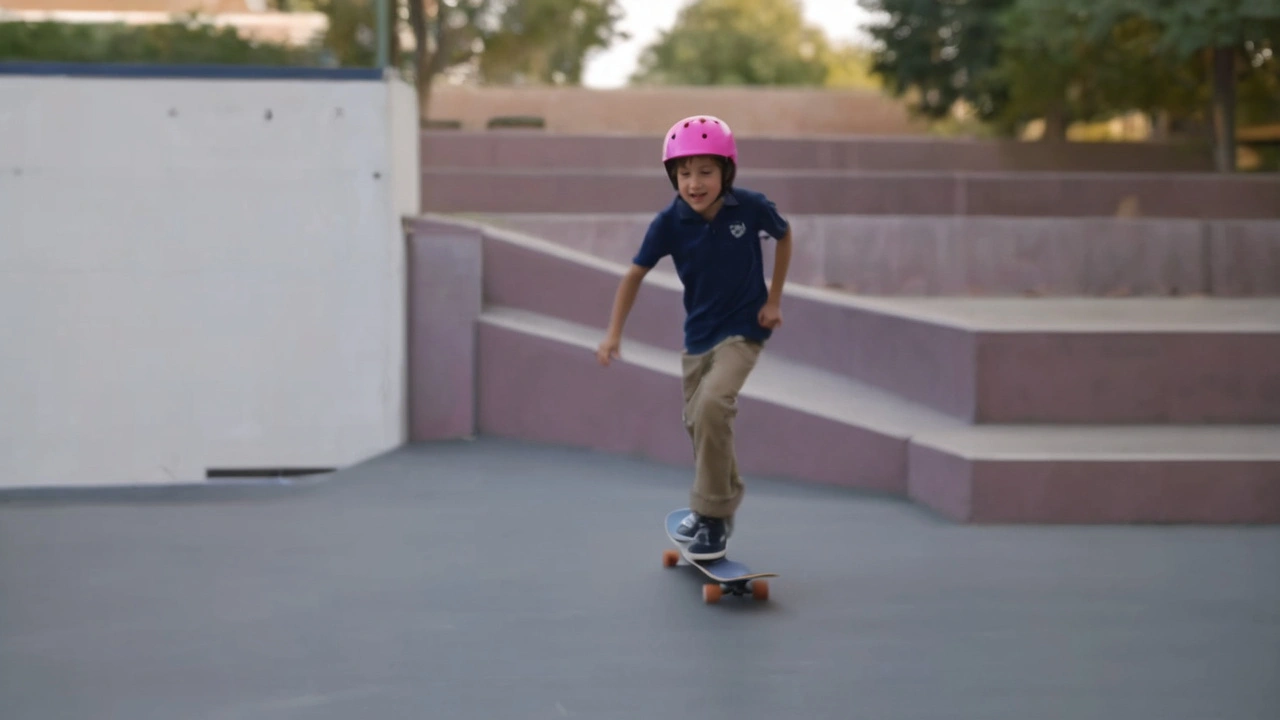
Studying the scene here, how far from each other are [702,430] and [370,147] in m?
4.50

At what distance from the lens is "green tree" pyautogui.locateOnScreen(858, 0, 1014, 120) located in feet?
81.8

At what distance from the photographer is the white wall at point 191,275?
355 inches

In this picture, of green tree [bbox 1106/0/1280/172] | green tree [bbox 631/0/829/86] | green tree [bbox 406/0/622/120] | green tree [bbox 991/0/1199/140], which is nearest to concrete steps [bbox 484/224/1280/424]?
green tree [bbox 406/0/622/120]

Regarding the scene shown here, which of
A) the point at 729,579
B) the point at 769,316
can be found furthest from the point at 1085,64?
the point at 729,579

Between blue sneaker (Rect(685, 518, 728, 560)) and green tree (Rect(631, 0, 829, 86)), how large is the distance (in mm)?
54876

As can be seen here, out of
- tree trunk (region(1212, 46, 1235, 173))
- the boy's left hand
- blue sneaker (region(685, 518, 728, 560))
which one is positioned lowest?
blue sneaker (region(685, 518, 728, 560))

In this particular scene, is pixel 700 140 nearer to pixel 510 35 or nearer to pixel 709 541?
pixel 709 541

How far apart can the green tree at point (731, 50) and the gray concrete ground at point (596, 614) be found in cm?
5381

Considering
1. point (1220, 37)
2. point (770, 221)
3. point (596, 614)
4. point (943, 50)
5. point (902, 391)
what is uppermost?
point (943, 50)

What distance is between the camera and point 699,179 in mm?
5312

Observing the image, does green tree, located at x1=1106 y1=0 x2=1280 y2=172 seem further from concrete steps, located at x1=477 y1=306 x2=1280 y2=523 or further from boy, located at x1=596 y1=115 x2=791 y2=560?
boy, located at x1=596 y1=115 x2=791 y2=560

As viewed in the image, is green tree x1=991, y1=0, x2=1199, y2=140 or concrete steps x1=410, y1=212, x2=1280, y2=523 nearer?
concrete steps x1=410, y1=212, x2=1280, y2=523

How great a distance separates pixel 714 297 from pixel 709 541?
3.00 ft

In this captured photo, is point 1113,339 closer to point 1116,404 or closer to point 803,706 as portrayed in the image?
point 1116,404
